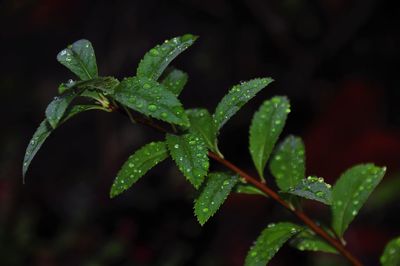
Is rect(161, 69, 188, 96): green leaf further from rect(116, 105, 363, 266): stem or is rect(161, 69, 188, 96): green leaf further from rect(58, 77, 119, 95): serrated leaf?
rect(58, 77, 119, 95): serrated leaf

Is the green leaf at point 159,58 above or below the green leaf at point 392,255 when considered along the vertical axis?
above

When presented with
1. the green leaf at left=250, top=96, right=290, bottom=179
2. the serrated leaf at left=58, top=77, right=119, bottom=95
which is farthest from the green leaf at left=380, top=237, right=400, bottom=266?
the serrated leaf at left=58, top=77, right=119, bottom=95

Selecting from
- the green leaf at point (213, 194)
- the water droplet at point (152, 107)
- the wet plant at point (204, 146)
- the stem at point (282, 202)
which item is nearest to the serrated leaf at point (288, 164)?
the wet plant at point (204, 146)

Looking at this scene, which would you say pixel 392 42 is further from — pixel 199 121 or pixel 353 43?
pixel 199 121

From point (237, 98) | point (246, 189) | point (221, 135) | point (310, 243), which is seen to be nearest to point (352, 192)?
point (310, 243)

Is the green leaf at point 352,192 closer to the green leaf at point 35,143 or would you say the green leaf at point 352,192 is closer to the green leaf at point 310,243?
the green leaf at point 310,243

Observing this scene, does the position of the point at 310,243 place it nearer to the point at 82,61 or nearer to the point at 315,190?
the point at 315,190
